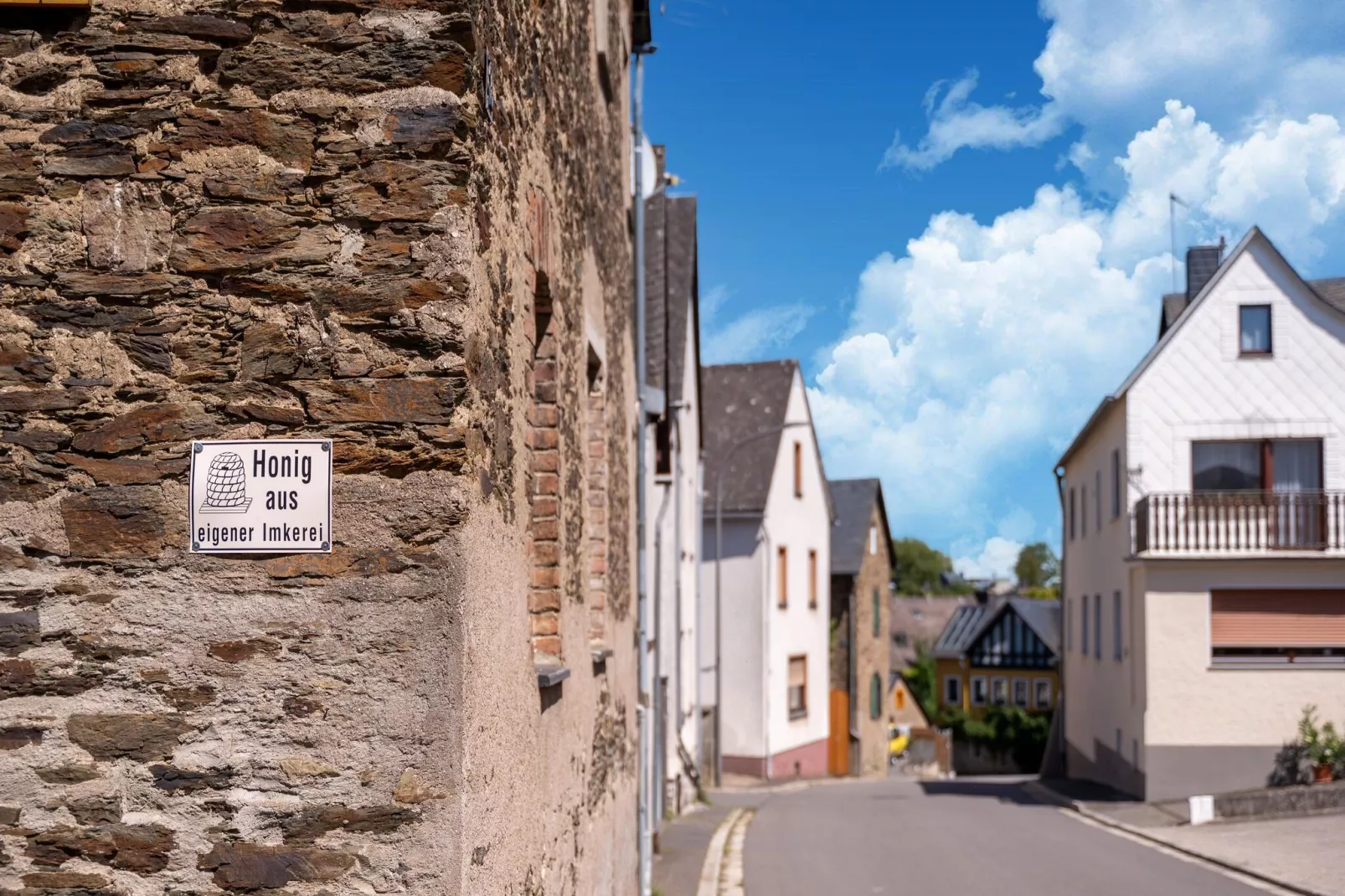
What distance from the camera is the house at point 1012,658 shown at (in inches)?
2440

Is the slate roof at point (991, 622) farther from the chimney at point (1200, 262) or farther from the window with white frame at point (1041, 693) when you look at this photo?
the chimney at point (1200, 262)

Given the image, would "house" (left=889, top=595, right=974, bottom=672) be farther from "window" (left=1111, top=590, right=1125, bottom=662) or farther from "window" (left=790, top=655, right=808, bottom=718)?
"window" (left=1111, top=590, right=1125, bottom=662)

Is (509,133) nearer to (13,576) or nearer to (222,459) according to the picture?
(222,459)

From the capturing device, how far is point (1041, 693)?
62312 mm

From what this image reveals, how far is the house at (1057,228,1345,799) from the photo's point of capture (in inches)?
898

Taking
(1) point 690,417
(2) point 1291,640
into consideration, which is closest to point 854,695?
(1) point 690,417

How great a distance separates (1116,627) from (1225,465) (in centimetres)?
426

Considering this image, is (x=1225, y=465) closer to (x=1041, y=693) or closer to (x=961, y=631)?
(x=1041, y=693)

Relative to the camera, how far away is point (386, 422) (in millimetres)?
4414

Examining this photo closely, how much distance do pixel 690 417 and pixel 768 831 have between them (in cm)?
984

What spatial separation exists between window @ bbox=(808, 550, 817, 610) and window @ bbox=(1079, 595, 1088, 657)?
7413 millimetres

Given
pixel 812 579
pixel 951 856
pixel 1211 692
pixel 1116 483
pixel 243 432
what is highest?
pixel 1116 483

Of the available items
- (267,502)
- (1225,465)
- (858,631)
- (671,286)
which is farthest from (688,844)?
(858,631)

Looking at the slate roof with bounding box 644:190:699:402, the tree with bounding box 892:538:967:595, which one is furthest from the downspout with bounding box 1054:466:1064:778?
the tree with bounding box 892:538:967:595
